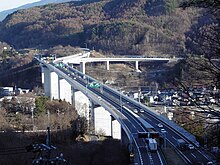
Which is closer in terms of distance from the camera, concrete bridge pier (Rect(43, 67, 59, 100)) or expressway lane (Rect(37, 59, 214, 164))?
expressway lane (Rect(37, 59, 214, 164))

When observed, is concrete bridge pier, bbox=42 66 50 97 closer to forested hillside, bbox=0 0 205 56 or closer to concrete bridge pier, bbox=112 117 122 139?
concrete bridge pier, bbox=112 117 122 139

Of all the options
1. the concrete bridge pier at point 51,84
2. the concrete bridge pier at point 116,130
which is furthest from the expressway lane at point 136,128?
the concrete bridge pier at point 51,84

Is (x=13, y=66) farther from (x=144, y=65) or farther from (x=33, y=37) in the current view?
(x=33, y=37)

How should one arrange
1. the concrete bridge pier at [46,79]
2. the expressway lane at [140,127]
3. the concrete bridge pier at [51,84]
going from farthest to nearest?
the concrete bridge pier at [46,79], the concrete bridge pier at [51,84], the expressway lane at [140,127]

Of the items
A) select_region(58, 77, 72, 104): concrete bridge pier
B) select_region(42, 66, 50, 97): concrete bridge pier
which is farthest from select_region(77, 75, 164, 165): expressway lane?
select_region(42, 66, 50, 97): concrete bridge pier

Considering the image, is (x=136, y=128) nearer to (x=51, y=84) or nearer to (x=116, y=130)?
(x=116, y=130)

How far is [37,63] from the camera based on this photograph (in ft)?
105

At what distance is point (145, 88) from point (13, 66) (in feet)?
34.4

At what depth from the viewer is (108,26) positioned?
4625 centimetres

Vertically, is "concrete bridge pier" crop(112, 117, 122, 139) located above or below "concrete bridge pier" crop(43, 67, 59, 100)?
below

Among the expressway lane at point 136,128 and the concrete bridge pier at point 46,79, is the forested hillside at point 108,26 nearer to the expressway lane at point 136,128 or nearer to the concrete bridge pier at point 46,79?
the concrete bridge pier at point 46,79

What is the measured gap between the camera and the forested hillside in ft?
139

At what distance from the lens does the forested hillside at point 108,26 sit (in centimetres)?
4231

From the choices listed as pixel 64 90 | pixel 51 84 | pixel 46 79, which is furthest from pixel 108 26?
pixel 64 90
